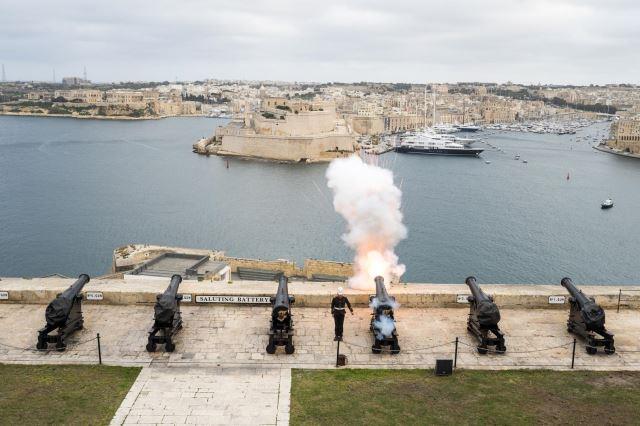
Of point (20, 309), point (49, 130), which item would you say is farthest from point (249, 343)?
point (49, 130)

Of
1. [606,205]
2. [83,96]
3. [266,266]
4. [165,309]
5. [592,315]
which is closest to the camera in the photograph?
[165,309]

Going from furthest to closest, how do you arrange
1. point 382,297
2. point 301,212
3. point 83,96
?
1. point 83,96
2. point 301,212
3. point 382,297

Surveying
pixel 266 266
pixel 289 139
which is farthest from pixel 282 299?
pixel 289 139

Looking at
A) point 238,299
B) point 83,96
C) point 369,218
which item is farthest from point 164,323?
point 83,96

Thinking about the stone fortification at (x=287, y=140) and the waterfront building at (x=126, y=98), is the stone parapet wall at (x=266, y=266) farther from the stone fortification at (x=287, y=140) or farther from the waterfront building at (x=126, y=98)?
the waterfront building at (x=126, y=98)

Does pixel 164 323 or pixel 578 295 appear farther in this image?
pixel 578 295

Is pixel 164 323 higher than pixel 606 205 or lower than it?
higher

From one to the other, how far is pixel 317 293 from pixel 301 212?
33260 millimetres

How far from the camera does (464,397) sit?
658 cm

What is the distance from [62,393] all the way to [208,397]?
1.70 metres

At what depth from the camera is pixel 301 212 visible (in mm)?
42375

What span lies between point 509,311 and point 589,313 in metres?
1.58

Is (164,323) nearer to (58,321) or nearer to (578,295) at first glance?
(58,321)

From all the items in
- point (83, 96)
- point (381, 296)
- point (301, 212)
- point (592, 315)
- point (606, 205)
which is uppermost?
point (83, 96)
